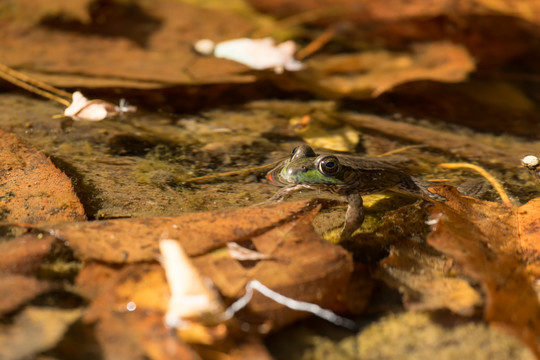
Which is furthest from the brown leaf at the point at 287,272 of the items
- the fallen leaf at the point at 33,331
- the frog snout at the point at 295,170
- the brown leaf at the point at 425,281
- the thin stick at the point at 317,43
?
the thin stick at the point at 317,43

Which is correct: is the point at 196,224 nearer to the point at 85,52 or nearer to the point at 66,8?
the point at 85,52

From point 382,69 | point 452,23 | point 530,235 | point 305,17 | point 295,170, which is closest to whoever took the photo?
point 530,235

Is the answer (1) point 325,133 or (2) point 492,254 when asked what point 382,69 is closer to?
(1) point 325,133

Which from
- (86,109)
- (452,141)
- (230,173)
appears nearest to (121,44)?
(86,109)

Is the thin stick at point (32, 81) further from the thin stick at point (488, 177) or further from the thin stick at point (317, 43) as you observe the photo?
the thin stick at point (488, 177)

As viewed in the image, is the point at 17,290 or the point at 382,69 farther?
the point at 382,69

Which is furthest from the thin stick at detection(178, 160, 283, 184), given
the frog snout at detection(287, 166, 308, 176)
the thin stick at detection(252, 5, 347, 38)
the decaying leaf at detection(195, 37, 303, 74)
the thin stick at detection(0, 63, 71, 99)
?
the thin stick at detection(252, 5, 347, 38)

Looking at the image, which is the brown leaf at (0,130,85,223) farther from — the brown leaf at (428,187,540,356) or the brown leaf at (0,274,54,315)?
the brown leaf at (428,187,540,356)
